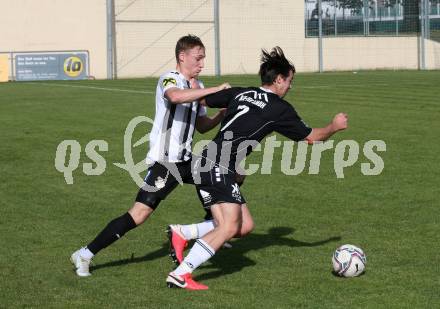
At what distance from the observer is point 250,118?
7027 mm

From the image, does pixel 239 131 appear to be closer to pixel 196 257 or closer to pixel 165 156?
pixel 165 156

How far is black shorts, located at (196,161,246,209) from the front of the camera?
705cm

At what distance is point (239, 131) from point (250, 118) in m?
0.14

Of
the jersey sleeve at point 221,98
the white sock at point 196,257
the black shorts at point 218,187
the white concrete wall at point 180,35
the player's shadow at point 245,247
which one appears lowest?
the player's shadow at point 245,247

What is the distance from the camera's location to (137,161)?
14523 millimetres

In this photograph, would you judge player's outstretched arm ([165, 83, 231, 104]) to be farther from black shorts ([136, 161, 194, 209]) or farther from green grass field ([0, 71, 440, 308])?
green grass field ([0, 71, 440, 308])

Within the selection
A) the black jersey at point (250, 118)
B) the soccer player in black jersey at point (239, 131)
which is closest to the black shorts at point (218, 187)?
the soccer player in black jersey at point (239, 131)

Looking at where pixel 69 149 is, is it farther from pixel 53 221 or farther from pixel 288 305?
pixel 288 305

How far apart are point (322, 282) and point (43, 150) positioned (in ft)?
32.0

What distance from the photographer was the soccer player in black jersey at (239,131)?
7.00 m

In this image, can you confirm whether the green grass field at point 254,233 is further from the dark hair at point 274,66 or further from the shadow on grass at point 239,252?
the dark hair at point 274,66

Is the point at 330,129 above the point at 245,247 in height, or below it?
above

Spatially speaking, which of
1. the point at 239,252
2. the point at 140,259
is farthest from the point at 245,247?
the point at 140,259

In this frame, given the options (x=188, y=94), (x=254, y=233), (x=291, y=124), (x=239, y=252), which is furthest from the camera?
(x=254, y=233)
